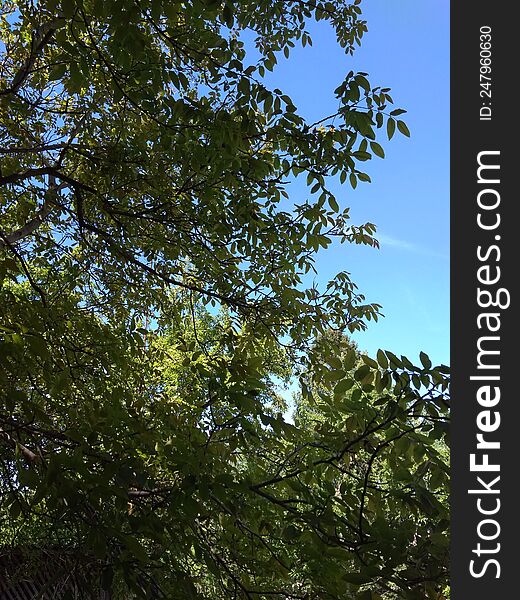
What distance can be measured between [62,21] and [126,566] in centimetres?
212

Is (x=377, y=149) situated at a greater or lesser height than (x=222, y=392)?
greater

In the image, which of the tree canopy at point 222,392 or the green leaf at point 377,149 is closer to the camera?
the tree canopy at point 222,392

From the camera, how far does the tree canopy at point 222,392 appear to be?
5.38 ft

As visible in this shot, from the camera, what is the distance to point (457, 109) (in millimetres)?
1652

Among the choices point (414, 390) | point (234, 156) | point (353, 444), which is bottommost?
point (353, 444)

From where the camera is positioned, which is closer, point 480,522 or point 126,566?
point 480,522

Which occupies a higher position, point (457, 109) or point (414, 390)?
point (457, 109)

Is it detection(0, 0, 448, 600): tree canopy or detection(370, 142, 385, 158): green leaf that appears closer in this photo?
detection(0, 0, 448, 600): tree canopy

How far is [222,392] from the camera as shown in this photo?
190cm

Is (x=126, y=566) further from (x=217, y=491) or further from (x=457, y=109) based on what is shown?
(x=457, y=109)

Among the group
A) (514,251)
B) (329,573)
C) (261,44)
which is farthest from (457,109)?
(261,44)

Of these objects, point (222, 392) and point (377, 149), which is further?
point (377, 149)

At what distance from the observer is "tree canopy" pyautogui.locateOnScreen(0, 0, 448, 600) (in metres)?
1.64

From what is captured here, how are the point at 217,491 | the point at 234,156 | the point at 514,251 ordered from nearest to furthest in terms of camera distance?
the point at 514,251 < the point at 217,491 < the point at 234,156
